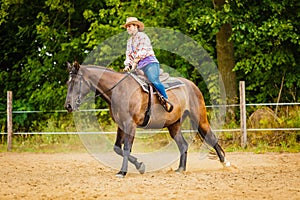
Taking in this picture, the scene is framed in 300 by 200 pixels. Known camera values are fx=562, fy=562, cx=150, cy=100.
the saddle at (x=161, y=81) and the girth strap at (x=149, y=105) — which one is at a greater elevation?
the saddle at (x=161, y=81)

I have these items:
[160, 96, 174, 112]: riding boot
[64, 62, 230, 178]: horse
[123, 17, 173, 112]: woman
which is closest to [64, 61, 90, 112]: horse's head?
[64, 62, 230, 178]: horse

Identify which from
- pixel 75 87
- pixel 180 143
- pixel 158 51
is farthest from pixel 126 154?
pixel 158 51

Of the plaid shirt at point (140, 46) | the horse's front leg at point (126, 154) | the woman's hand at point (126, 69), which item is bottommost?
the horse's front leg at point (126, 154)

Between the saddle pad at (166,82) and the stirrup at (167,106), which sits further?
the stirrup at (167,106)

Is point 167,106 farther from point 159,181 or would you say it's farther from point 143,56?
point 159,181

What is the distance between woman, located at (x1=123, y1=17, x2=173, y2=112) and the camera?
348 inches

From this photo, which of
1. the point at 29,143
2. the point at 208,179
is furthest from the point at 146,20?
the point at 208,179

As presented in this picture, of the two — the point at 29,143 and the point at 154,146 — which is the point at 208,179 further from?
the point at 29,143

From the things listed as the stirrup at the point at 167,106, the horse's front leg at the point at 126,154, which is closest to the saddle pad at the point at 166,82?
the stirrup at the point at 167,106

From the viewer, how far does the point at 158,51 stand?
16906 mm

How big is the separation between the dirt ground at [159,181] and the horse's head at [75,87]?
3.75ft

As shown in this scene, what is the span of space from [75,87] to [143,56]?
1183mm

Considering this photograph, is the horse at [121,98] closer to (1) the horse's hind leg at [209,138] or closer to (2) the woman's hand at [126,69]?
(2) the woman's hand at [126,69]

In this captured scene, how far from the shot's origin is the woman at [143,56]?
8.85m
